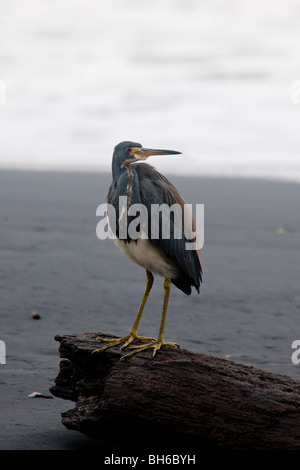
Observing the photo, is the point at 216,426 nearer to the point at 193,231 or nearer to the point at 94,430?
the point at 94,430

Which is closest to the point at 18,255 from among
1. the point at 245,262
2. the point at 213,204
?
the point at 245,262

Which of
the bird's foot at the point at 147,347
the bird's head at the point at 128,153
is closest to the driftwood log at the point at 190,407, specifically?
the bird's foot at the point at 147,347

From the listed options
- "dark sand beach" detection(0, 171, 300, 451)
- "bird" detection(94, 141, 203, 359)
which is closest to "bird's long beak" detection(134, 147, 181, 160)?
"bird" detection(94, 141, 203, 359)

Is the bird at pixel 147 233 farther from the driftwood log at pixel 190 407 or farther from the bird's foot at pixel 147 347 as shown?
the driftwood log at pixel 190 407

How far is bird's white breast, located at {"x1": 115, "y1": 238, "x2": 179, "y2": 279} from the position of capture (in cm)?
574

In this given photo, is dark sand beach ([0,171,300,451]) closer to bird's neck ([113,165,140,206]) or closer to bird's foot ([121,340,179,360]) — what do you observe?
bird's foot ([121,340,179,360])

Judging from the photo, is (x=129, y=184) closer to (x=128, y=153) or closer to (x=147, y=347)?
(x=128, y=153)

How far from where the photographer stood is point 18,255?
15.9 m

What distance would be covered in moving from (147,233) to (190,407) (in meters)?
1.45

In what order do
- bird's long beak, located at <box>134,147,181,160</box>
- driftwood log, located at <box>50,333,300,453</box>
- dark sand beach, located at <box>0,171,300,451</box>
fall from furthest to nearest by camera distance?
dark sand beach, located at <box>0,171,300,451</box>, bird's long beak, located at <box>134,147,181,160</box>, driftwood log, located at <box>50,333,300,453</box>
